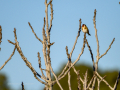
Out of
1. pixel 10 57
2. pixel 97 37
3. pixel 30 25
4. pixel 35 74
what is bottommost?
pixel 35 74

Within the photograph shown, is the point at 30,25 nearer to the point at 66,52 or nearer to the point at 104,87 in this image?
the point at 66,52

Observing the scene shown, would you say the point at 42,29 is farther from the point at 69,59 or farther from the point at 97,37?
the point at 97,37

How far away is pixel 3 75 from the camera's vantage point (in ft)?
142

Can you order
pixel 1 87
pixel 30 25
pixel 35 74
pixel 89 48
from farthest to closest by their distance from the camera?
pixel 1 87 < pixel 30 25 < pixel 89 48 < pixel 35 74

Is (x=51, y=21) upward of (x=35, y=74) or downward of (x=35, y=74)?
upward

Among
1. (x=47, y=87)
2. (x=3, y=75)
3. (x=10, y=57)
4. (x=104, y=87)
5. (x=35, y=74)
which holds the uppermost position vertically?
(x=10, y=57)

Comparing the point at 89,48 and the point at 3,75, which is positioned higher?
the point at 89,48

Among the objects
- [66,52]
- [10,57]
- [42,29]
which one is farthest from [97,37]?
[10,57]

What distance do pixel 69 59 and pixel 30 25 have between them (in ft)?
4.84

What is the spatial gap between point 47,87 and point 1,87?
38.8 m

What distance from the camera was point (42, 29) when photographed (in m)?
5.20

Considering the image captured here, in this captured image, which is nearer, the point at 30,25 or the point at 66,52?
the point at 66,52

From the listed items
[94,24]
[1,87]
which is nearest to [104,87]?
[1,87]

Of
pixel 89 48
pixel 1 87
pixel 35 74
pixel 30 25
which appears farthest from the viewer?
pixel 1 87
